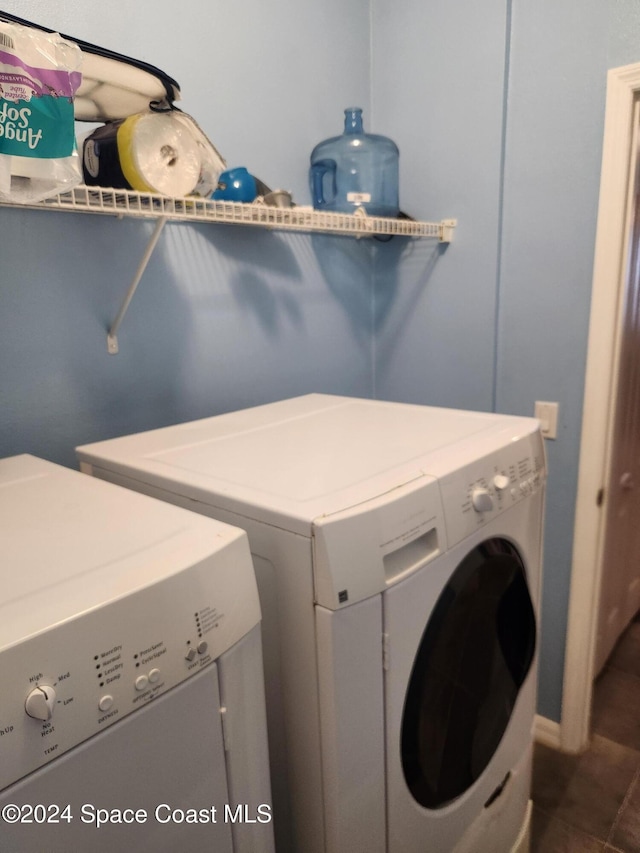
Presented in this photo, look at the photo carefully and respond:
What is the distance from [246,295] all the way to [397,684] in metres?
1.05

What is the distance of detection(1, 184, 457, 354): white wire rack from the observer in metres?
0.93

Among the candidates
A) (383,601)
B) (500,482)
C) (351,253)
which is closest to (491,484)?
(500,482)

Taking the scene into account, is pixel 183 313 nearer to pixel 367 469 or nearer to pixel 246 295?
pixel 246 295

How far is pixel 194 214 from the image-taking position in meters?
1.05

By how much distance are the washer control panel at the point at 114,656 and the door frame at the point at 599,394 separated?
4.00 feet

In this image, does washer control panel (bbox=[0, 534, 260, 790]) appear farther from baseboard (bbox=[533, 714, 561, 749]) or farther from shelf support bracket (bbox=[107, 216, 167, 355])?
baseboard (bbox=[533, 714, 561, 749])

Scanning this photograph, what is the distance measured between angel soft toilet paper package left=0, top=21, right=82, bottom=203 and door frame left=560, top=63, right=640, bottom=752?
47.9 inches

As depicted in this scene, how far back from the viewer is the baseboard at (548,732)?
1778 millimetres

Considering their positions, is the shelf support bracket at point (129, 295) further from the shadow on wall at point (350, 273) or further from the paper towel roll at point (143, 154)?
the shadow on wall at point (350, 273)

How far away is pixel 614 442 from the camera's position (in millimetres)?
1677

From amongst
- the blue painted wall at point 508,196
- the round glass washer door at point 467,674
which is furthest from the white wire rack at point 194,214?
the round glass washer door at point 467,674

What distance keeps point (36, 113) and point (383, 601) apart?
800 mm

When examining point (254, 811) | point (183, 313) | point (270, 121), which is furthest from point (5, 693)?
point (270, 121)

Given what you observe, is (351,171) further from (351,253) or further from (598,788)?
(598,788)
